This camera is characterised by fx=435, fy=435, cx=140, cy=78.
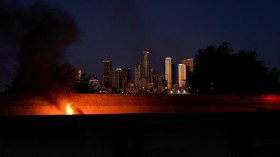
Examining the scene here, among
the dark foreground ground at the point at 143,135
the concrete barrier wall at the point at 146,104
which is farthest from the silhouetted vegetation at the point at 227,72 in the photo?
the dark foreground ground at the point at 143,135

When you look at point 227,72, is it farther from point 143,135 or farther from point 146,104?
point 143,135

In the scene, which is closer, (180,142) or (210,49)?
(180,142)

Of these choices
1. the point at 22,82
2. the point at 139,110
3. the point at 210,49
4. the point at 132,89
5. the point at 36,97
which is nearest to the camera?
the point at 36,97

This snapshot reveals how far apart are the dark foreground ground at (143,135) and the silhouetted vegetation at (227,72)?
39.0 m

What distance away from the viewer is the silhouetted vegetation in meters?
46.9

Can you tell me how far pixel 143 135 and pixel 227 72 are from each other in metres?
44.4

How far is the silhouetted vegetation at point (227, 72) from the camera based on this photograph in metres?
46.9

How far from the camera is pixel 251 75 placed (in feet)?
162

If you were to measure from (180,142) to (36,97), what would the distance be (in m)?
15.3

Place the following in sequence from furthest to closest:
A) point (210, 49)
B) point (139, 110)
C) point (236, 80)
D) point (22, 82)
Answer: point (210, 49) < point (236, 80) < point (22, 82) < point (139, 110)

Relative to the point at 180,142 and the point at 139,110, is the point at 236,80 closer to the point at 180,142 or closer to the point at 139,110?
the point at 139,110

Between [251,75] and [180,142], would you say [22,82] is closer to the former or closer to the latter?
[180,142]

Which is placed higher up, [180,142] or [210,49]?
[210,49]

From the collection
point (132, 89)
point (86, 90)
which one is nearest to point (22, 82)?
point (86, 90)
